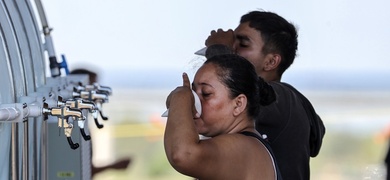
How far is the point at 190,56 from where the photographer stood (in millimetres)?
5512

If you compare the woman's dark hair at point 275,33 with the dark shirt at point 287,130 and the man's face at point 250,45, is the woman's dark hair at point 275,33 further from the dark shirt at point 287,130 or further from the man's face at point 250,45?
the dark shirt at point 287,130

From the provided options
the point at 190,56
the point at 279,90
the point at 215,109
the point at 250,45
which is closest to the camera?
the point at 215,109

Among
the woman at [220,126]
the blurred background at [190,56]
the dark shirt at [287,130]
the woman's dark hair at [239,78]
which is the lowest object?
the blurred background at [190,56]

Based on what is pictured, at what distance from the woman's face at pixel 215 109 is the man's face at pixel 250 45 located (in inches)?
24.5

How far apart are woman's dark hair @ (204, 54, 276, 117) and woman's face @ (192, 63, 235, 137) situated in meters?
0.02

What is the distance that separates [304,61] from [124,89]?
4.66ft

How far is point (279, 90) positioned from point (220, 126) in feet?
1.82

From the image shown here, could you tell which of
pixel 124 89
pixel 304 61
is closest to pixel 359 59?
pixel 304 61

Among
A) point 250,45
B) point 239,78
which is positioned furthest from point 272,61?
point 239,78

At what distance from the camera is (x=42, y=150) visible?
2.54 m

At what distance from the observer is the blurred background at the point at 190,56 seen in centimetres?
576

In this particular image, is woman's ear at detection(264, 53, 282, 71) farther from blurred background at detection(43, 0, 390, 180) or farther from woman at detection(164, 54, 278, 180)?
blurred background at detection(43, 0, 390, 180)

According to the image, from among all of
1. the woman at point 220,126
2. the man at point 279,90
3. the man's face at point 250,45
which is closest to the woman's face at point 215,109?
the woman at point 220,126

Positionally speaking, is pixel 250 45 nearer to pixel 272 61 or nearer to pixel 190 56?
pixel 272 61
